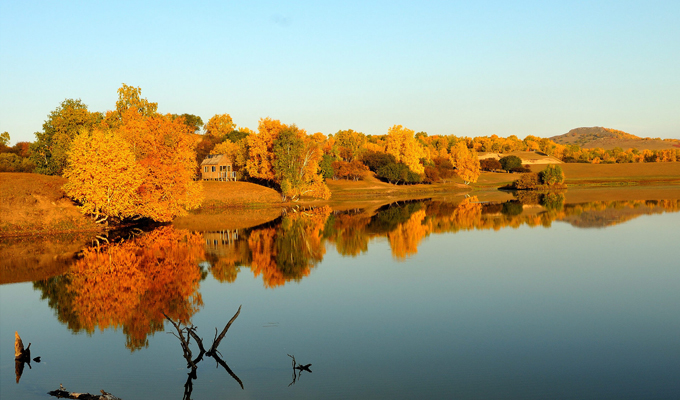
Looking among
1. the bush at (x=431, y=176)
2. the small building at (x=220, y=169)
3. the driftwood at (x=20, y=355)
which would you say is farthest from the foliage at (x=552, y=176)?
the driftwood at (x=20, y=355)

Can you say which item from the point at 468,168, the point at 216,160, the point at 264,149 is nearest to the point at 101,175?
the point at 264,149

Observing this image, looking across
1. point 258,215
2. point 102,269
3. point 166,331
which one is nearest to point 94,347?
point 166,331

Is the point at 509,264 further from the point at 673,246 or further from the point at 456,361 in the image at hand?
the point at 456,361

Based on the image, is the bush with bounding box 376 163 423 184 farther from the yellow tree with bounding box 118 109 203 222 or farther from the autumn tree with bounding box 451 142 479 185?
the yellow tree with bounding box 118 109 203 222

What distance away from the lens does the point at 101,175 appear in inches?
1662

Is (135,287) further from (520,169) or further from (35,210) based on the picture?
(520,169)

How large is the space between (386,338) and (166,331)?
24.7 feet

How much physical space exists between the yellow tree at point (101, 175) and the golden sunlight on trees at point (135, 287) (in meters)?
8.17

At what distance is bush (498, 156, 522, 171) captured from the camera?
161 metres

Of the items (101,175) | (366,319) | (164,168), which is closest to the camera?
(366,319)

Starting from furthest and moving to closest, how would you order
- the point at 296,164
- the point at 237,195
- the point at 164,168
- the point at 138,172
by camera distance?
the point at 237,195
the point at 296,164
the point at 164,168
the point at 138,172

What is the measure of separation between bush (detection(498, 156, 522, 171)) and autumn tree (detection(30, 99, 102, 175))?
126 metres

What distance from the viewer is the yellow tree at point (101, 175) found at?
138 feet

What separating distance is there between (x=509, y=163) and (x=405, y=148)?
60.7 metres
